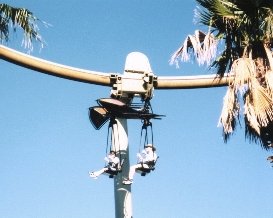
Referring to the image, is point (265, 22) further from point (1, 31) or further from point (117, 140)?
point (1, 31)

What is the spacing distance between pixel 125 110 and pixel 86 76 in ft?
2.87

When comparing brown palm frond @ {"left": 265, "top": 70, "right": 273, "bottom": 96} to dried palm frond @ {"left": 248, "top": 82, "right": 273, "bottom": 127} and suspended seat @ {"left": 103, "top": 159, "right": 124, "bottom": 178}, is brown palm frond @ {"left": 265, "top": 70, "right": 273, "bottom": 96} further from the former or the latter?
suspended seat @ {"left": 103, "top": 159, "right": 124, "bottom": 178}

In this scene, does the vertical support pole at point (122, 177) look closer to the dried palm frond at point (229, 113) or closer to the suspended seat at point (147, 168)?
the suspended seat at point (147, 168)

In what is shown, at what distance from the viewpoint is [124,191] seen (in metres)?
8.21

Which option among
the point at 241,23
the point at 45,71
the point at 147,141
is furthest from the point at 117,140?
the point at 241,23

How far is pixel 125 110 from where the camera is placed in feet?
27.9

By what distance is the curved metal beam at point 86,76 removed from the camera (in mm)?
8055

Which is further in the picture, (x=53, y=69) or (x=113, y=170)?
(x=53, y=69)

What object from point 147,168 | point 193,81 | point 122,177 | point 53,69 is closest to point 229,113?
point 193,81

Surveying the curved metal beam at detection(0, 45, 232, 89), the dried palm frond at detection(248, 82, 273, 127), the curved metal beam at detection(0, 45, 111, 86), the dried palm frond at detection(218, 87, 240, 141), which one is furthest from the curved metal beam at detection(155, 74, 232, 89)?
the curved metal beam at detection(0, 45, 111, 86)

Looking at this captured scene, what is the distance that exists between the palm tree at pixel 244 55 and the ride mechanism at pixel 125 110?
2.61ft

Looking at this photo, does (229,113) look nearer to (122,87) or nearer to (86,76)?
(122,87)

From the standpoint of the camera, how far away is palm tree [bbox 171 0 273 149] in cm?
855

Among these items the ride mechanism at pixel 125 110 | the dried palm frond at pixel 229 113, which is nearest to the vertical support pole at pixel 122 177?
the ride mechanism at pixel 125 110
